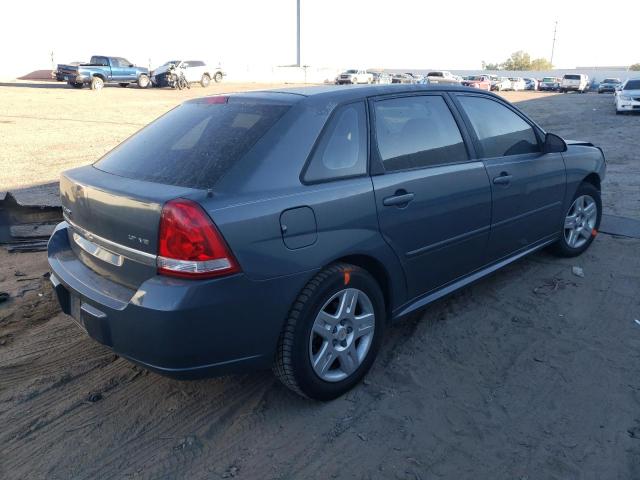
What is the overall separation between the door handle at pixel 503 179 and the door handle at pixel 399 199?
3.13 feet

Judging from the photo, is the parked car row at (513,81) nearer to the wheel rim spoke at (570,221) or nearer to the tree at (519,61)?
the wheel rim spoke at (570,221)

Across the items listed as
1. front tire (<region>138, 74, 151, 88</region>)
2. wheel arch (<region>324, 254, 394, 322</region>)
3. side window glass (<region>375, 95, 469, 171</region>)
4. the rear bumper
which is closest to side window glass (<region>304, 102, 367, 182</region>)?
side window glass (<region>375, 95, 469, 171</region>)

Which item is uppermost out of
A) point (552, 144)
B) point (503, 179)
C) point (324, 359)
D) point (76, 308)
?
point (552, 144)

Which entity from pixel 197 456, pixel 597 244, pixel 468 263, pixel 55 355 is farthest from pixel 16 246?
pixel 597 244

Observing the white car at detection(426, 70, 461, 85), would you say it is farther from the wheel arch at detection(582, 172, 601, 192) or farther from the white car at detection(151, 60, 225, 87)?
the white car at detection(151, 60, 225, 87)

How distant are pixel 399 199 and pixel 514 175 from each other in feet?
4.45

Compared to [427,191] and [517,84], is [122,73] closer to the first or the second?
[427,191]

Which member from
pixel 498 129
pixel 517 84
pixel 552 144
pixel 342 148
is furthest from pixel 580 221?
pixel 517 84

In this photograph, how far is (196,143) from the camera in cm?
301

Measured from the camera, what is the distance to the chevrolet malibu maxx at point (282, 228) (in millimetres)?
2498

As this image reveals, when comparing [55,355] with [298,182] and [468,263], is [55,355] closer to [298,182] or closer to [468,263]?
[298,182]

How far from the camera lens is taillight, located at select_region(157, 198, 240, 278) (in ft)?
7.99

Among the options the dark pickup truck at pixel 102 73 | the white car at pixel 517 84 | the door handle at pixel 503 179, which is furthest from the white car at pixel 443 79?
the dark pickup truck at pixel 102 73

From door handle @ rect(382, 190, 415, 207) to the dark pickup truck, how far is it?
3216 centimetres
